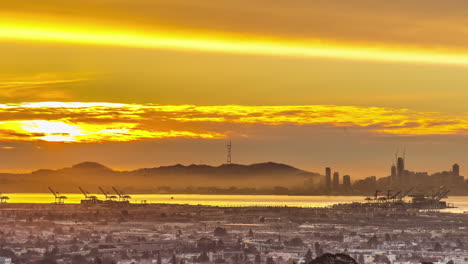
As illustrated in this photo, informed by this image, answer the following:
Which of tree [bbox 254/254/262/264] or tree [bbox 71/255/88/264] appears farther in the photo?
tree [bbox 254/254/262/264]

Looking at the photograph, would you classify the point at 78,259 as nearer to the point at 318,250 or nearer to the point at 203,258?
the point at 203,258

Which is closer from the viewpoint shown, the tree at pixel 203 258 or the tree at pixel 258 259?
the tree at pixel 258 259

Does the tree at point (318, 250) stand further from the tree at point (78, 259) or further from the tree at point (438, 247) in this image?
the tree at point (78, 259)

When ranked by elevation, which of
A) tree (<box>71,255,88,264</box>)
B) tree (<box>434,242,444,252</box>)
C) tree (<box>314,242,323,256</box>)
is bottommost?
tree (<box>71,255,88,264</box>)

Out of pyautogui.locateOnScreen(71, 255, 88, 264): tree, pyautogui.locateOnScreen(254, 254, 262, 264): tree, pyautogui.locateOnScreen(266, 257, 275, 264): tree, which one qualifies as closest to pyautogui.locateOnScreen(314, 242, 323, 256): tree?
pyautogui.locateOnScreen(254, 254, 262, 264): tree

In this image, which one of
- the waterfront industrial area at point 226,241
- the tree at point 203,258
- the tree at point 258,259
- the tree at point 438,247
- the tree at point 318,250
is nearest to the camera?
the tree at point 258,259

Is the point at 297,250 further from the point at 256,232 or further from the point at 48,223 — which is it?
the point at 48,223

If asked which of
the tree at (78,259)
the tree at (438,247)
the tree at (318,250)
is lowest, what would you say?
the tree at (78,259)

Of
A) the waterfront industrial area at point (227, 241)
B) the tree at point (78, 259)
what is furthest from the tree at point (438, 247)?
the tree at point (78, 259)

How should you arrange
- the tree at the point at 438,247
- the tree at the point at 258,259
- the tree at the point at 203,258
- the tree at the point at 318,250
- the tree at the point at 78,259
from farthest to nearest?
the tree at the point at 438,247 → the tree at the point at 318,250 → the tree at the point at 203,258 → the tree at the point at 258,259 → the tree at the point at 78,259

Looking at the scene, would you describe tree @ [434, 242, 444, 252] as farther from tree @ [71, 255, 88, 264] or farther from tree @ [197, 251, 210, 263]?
tree @ [71, 255, 88, 264]

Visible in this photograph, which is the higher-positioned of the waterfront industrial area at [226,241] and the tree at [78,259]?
the waterfront industrial area at [226,241]
